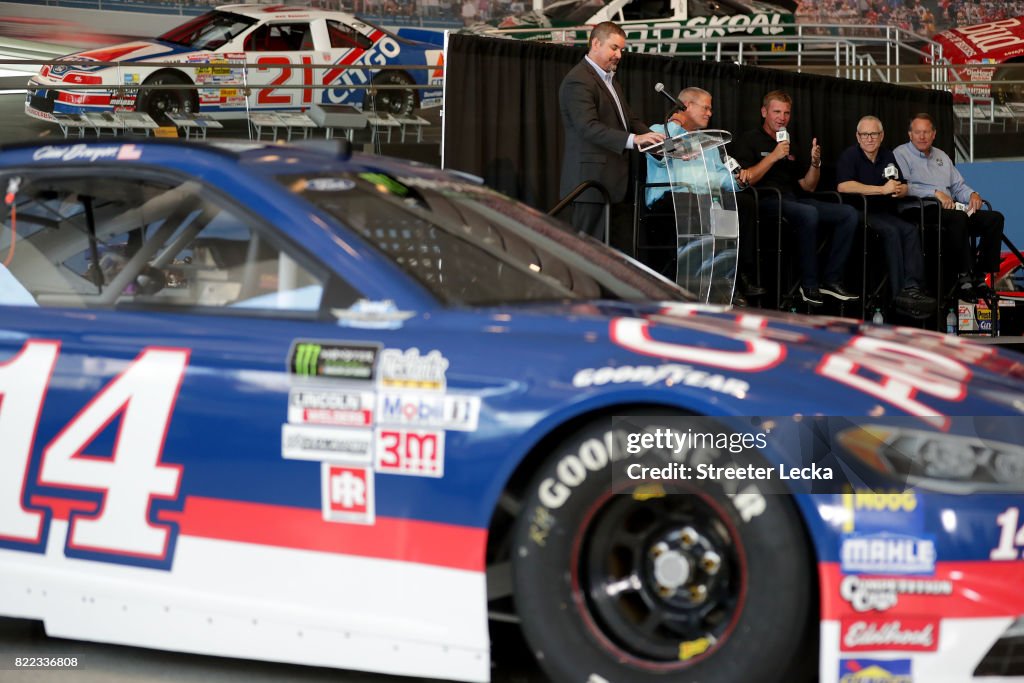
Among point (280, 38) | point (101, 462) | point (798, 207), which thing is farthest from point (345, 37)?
point (101, 462)

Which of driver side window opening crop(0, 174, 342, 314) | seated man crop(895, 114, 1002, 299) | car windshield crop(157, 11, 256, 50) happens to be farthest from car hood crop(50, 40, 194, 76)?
driver side window opening crop(0, 174, 342, 314)

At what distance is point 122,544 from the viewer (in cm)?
314

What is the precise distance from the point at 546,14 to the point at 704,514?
1302cm

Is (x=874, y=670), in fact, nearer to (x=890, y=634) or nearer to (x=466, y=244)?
(x=890, y=634)

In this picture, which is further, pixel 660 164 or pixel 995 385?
Result: pixel 660 164

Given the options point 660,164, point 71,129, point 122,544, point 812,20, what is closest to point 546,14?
point 812,20

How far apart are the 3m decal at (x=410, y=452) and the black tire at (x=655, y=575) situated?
0.69ft

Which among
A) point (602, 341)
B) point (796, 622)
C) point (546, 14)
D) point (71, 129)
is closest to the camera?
point (796, 622)

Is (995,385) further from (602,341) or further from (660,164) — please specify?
(660,164)

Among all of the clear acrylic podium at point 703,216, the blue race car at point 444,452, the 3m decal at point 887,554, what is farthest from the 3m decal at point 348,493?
the clear acrylic podium at point 703,216

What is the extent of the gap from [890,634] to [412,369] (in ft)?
3.66

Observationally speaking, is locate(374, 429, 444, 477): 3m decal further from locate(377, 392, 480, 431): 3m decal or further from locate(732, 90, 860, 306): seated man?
locate(732, 90, 860, 306): seated man

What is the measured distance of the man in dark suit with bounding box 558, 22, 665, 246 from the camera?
7336 mm

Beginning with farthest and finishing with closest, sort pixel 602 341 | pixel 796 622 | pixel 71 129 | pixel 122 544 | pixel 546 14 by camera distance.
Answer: pixel 546 14 → pixel 71 129 → pixel 122 544 → pixel 602 341 → pixel 796 622
